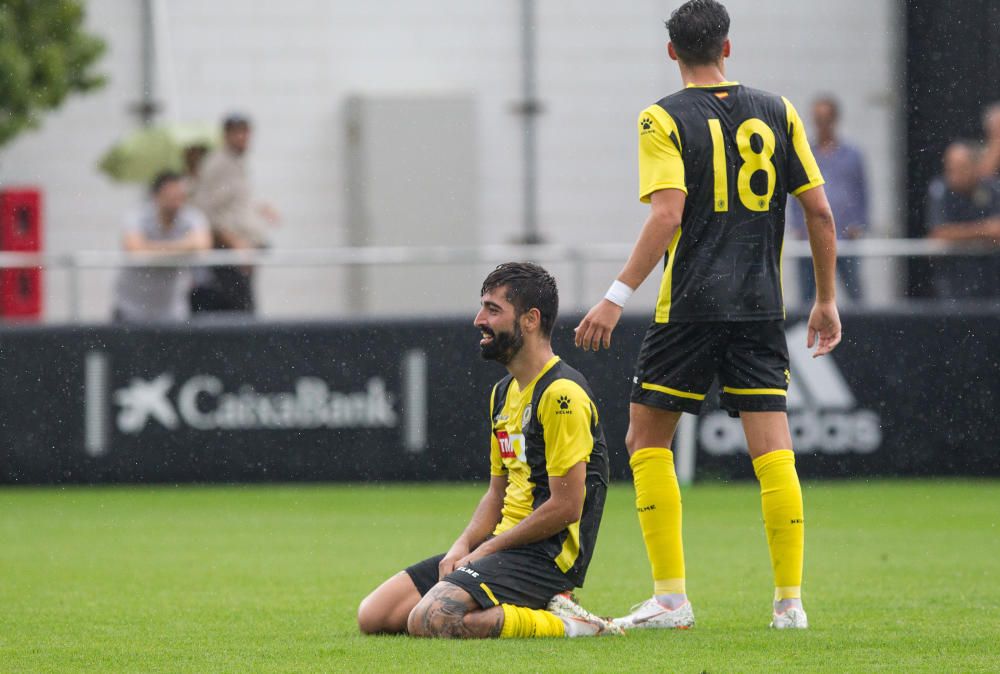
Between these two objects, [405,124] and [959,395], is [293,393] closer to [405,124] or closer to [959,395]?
[959,395]

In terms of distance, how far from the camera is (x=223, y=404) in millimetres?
12289

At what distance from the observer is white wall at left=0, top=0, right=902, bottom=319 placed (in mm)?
17391

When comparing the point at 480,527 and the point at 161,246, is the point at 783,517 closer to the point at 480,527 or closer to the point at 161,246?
the point at 480,527

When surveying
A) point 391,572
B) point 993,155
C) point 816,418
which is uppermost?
point 993,155

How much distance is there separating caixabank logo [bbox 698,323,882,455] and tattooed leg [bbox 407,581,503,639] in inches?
261

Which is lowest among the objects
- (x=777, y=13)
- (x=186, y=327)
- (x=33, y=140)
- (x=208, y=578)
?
(x=208, y=578)

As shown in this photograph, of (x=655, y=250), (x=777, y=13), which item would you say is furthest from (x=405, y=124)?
(x=655, y=250)

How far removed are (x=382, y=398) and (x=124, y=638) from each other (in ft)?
21.5

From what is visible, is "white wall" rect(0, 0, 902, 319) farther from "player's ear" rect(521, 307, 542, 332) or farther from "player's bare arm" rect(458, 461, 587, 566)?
"player's bare arm" rect(458, 461, 587, 566)

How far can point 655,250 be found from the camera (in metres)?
5.69

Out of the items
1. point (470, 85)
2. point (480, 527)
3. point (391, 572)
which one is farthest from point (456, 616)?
point (470, 85)

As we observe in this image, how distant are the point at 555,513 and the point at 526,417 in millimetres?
338

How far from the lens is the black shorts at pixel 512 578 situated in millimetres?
5555

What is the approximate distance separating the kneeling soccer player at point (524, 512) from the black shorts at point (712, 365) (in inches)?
12.7
